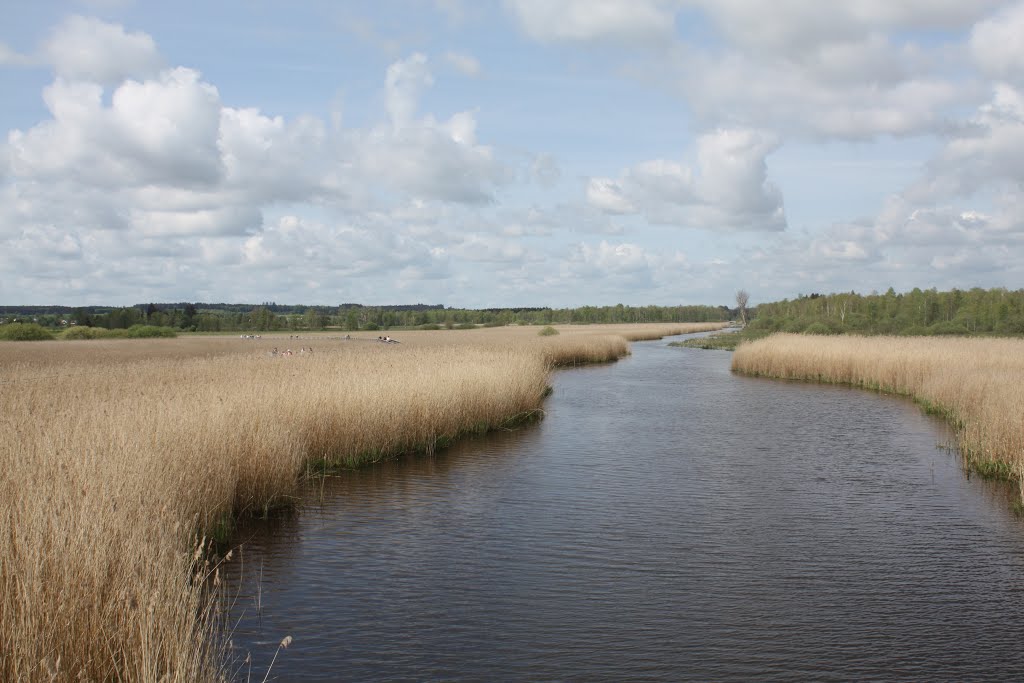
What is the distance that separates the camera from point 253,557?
30.8ft

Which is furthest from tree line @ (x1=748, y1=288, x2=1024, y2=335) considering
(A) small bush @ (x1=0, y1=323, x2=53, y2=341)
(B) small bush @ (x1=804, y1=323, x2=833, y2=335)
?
(A) small bush @ (x1=0, y1=323, x2=53, y2=341)

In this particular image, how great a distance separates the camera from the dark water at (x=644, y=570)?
6.83 m

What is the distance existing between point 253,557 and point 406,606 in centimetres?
255

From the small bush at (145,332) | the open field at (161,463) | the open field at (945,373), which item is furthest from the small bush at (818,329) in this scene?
the small bush at (145,332)

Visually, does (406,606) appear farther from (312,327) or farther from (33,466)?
(312,327)

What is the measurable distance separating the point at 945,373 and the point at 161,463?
23.2 m

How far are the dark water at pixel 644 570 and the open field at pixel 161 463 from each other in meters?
0.95

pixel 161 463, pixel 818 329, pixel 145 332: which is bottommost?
pixel 161 463

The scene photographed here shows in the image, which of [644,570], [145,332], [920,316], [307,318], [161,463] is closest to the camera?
[161,463]

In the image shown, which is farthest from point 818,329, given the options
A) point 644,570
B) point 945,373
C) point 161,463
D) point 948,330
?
point 161,463

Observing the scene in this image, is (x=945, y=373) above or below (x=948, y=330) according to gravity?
below

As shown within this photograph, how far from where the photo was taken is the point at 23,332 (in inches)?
1825

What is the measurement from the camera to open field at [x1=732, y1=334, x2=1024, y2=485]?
1418 cm

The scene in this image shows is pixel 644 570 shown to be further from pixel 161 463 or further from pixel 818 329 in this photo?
pixel 818 329
